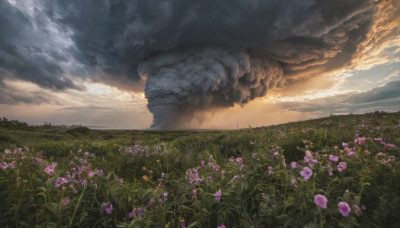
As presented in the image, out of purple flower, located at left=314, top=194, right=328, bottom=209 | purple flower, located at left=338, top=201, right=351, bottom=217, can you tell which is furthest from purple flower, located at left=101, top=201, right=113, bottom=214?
purple flower, located at left=338, top=201, right=351, bottom=217

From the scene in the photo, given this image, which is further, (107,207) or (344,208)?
(107,207)

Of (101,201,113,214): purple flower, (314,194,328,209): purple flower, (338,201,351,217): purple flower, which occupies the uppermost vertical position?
(314,194,328,209): purple flower

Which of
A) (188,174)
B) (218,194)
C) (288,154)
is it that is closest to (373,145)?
(288,154)

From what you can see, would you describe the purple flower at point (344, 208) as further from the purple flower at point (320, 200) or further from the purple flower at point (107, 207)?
the purple flower at point (107, 207)

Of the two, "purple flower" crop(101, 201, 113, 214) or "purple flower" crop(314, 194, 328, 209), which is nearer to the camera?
"purple flower" crop(314, 194, 328, 209)

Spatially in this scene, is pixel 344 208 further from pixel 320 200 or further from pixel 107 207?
pixel 107 207

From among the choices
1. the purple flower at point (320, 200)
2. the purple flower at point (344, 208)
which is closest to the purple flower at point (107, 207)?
the purple flower at point (320, 200)

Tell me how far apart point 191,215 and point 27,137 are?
625 inches

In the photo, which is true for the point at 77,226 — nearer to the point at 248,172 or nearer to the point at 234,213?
the point at 234,213

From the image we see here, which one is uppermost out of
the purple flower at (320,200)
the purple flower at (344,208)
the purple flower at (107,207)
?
the purple flower at (320,200)

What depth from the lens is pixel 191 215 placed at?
2740 millimetres

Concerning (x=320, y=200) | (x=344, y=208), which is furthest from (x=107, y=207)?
(x=344, y=208)

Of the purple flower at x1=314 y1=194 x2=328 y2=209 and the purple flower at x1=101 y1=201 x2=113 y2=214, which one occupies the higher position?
the purple flower at x1=314 y1=194 x2=328 y2=209

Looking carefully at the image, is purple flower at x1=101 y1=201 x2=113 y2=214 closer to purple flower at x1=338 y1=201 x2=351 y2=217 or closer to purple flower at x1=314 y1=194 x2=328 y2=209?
purple flower at x1=314 y1=194 x2=328 y2=209
